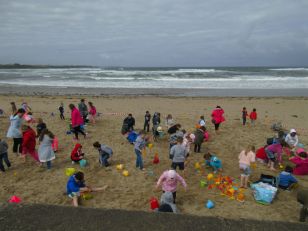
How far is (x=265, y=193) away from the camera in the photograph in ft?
21.3

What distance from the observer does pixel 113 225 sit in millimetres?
2771

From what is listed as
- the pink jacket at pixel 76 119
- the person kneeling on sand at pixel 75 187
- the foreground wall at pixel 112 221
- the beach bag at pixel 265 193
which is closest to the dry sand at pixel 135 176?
the beach bag at pixel 265 193

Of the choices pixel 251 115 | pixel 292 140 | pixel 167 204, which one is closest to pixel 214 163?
pixel 167 204

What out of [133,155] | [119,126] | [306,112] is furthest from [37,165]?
[306,112]

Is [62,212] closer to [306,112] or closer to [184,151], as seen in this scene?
[184,151]

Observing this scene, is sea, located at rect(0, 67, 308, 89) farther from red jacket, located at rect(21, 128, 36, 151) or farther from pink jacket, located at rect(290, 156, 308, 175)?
pink jacket, located at rect(290, 156, 308, 175)

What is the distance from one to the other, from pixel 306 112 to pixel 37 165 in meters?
17.1

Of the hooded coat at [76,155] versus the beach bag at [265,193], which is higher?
the hooded coat at [76,155]

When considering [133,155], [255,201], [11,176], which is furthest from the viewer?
[133,155]

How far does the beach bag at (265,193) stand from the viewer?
645 cm

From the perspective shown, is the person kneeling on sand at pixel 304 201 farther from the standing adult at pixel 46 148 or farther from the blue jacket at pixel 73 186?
the standing adult at pixel 46 148

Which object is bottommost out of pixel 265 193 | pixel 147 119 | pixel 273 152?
pixel 265 193

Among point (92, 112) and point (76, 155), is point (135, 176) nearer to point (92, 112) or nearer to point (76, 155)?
point (76, 155)

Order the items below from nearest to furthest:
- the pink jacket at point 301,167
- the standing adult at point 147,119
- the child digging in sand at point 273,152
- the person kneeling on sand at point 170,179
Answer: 1. the person kneeling on sand at point 170,179
2. the pink jacket at point 301,167
3. the child digging in sand at point 273,152
4. the standing adult at point 147,119
